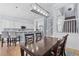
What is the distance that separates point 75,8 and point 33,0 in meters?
0.75

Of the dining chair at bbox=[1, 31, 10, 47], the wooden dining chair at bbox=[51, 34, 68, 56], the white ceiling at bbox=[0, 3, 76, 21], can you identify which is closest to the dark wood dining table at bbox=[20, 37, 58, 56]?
the wooden dining chair at bbox=[51, 34, 68, 56]

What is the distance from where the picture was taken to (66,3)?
1979mm

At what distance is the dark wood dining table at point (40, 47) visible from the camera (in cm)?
177

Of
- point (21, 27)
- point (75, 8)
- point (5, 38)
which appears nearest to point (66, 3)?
point (75, 8)

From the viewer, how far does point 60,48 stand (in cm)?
195

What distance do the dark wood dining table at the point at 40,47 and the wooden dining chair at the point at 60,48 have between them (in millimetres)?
70

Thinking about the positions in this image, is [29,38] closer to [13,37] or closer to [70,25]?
[13,37]

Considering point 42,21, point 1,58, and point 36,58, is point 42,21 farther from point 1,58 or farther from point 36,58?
point 1,58

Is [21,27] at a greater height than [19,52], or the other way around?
[21,27]

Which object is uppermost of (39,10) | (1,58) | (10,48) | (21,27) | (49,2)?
(49,2)

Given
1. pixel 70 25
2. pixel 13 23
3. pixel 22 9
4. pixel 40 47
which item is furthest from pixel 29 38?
pixel 70 25

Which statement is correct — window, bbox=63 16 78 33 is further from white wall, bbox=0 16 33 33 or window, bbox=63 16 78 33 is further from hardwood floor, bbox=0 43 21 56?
hardwood floor, bbox=0 43 21 56

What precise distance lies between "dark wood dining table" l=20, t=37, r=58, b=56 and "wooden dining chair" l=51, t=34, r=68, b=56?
0.07 meters

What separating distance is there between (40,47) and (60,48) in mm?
357
